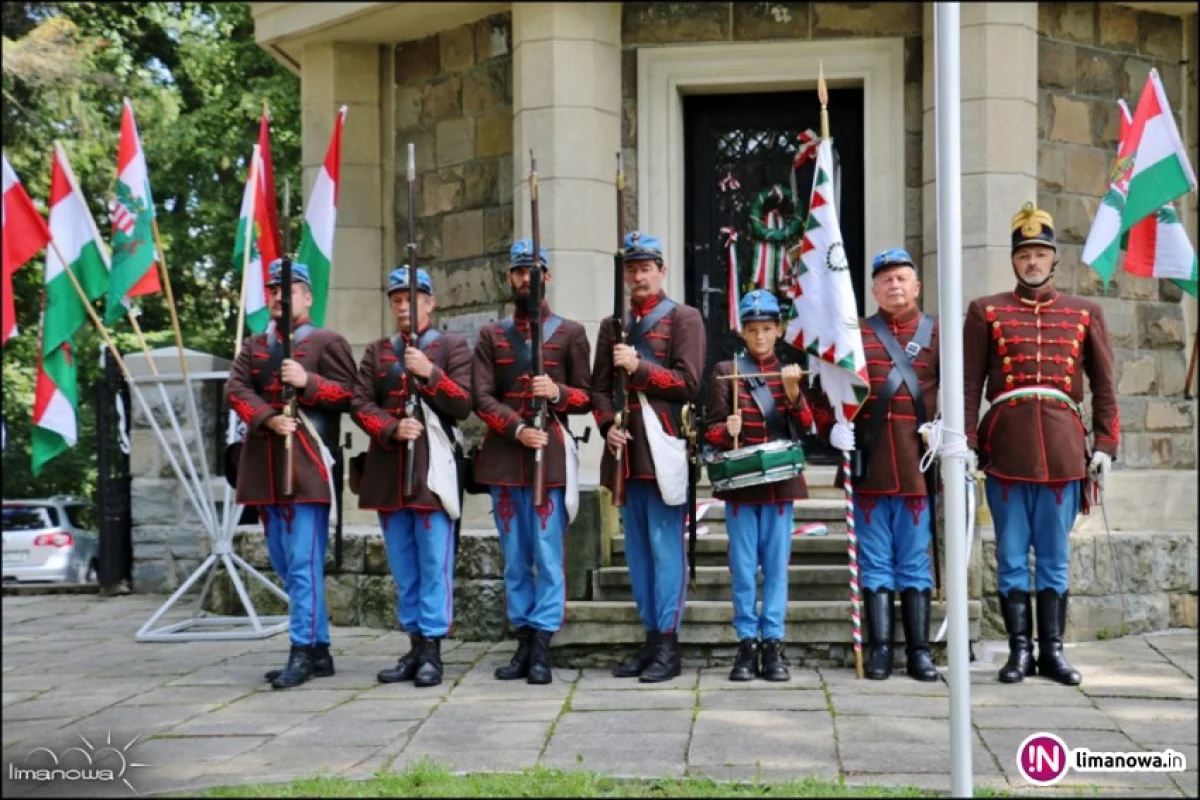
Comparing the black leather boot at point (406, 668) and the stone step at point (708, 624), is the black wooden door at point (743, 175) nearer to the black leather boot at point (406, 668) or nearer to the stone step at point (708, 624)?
the stone step at point (708, 624)

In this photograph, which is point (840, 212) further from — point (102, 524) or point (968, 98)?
point (102, 524)

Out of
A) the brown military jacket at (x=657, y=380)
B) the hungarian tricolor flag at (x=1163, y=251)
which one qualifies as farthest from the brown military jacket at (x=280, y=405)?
the hungarian tricolor flag at (x=1163, y=251)

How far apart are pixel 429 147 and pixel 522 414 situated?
3.87 m

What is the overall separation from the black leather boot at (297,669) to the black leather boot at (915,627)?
8.88 feet

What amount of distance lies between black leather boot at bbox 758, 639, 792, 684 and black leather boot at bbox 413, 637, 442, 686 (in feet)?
4.74

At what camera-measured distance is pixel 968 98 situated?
9.00 meters

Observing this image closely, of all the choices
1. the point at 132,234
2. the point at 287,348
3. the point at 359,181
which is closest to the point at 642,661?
the point at 287,348

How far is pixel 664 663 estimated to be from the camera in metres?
7.00

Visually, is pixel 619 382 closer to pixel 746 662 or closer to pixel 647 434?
pixel 647 434

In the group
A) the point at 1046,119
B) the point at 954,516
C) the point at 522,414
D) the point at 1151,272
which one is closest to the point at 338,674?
the point at 522,414

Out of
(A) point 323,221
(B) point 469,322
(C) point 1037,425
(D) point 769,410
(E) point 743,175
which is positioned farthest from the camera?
(B) point 469,322

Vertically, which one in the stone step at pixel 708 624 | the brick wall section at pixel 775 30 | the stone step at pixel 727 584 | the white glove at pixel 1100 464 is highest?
the brick wall section at pixel 775 30

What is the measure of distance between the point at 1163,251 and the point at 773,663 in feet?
8.98

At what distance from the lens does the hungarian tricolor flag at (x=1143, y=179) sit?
7285 millimetres
